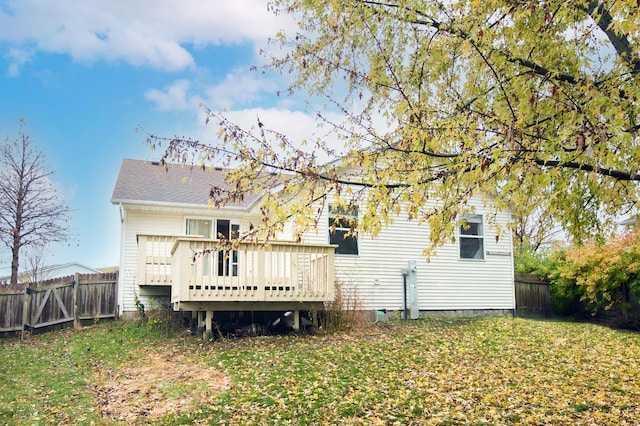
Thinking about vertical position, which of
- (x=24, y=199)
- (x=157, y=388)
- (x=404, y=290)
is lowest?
(x=157, y=388)

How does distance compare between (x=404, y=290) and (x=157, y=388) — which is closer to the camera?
(x=157, y=388)

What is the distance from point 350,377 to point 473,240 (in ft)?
30.7

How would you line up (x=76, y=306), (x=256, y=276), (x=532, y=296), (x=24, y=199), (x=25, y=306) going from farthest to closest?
1. (x=24, y=199)
2. (x=532, y=296)
3. (x=76, y=306)
4. (x=25, y=306)
5. (x=256, y=276)

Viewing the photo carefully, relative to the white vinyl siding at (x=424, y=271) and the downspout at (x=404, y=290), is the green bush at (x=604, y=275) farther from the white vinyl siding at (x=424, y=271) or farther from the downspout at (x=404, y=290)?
the downspout at (x=404, y=290)

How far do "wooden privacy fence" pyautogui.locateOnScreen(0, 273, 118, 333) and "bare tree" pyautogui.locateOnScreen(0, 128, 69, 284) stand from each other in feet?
24.2

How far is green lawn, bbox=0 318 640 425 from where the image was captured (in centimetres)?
652

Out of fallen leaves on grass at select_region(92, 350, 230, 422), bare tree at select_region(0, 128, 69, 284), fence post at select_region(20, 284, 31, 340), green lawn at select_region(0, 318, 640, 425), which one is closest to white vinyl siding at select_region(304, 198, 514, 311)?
green lawn at select_region(0, 318, 640, 425)

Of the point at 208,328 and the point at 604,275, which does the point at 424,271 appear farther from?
the point at 208,328

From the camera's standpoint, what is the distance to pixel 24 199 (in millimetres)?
22078

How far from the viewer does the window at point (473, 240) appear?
634 inches

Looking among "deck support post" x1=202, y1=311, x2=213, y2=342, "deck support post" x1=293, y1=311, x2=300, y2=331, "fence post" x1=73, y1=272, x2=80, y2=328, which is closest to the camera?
"deck support post" x1=202, y1=311, x2=213, y2=342

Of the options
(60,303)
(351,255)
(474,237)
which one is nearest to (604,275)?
(474,237)

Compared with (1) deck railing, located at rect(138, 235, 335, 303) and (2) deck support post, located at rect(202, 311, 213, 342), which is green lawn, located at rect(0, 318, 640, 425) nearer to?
(2) deck support post, located at rect(202, 311, 213, 342)

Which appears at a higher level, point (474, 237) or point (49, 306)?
point (474, 237)
